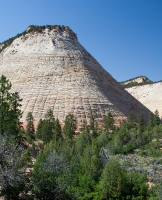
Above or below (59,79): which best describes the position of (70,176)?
below

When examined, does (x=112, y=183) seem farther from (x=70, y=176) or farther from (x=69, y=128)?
(x=69, y=128)

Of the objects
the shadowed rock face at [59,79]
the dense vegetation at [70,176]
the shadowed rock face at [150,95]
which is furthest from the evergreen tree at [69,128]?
the shadowed rock face at [150,95]

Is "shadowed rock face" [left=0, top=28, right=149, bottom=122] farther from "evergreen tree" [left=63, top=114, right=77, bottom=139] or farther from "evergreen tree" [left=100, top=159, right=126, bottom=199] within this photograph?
"evergreen tree" [left=100, top=159, right=126, bottom=199]

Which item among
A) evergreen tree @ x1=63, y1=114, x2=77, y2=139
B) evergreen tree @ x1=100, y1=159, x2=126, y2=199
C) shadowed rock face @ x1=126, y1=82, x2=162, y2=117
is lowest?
evergreen tree @ x1=100, y1=159, x2=126, y2=199

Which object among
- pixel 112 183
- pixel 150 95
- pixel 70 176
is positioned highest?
pixel 150 95

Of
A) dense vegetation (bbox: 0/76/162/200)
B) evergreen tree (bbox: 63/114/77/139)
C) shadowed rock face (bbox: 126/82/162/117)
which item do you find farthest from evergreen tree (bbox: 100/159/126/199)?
shadowed rock face (bbox: 126/82/162/117)

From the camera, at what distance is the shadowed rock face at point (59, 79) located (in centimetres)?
5081

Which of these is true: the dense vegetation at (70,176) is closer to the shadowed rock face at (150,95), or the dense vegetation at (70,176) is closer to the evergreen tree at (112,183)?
the evergreen tree at (112,183)

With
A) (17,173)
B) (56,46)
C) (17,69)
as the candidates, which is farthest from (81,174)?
(56,46)

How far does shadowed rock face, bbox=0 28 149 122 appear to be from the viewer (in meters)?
50.8

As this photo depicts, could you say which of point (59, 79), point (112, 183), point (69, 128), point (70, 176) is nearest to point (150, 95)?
point (59, 79)

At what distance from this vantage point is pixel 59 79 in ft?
187

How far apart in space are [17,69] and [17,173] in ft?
161

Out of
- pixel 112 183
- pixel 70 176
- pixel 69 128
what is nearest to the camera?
pixel 112 183
